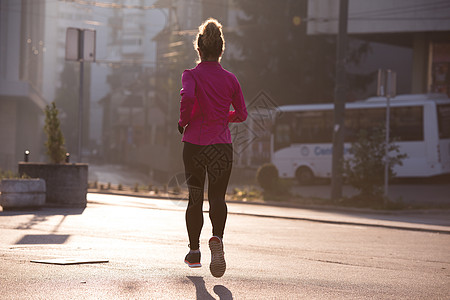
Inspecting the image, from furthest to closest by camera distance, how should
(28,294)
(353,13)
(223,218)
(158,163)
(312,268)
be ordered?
(158,163)
(353,13)
(312,268)
(223,218)
(28,294)

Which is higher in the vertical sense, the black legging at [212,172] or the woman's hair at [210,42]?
the woman's hair at [210,42]

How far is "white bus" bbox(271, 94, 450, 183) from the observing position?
28.3 m

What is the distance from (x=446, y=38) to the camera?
114ft

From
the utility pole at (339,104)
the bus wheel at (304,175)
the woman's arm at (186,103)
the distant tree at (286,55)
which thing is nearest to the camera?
the woman's arm at (186,103)

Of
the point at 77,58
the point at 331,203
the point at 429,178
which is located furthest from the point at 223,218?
the point at 429,178

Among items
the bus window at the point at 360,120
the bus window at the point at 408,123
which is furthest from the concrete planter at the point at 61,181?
the bus window at the point at 360,120

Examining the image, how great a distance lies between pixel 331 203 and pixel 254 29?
26.4 meters

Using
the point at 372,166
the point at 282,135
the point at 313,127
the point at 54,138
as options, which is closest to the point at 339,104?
the point at 372,166

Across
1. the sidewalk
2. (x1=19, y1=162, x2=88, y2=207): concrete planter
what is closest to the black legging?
the sidewalk

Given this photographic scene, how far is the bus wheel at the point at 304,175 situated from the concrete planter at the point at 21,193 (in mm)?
18957

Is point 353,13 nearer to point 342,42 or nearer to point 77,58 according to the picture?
point 342,42

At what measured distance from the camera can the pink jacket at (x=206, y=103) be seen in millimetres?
5746

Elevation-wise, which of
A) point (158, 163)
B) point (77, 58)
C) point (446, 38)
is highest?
point (446, 38)

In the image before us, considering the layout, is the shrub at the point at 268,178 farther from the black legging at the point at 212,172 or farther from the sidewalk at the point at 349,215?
the black legging at the point at 212,172
